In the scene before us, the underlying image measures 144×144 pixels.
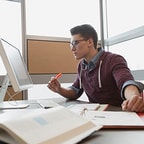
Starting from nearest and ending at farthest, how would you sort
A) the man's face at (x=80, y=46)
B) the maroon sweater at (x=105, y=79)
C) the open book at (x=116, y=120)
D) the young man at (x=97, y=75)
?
1. the open book at (x=116, y=120)
2. the young man at (x=97, y=75)
3. the maroon sweater at (x=105, y=79)
4. the man's face at (x=80, y=46)

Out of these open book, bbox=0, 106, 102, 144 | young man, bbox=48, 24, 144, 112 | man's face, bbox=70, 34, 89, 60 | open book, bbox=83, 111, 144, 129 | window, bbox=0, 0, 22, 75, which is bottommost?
open book, bbox=83, 111, 144, 129

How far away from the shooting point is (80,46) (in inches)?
70.1

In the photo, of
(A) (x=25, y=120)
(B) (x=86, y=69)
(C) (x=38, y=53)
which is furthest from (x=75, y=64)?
(A) (x=25, y=120)

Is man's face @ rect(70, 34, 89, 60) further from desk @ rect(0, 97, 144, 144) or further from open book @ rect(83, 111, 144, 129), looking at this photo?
desk @ rect(0, 97, 144, 144)

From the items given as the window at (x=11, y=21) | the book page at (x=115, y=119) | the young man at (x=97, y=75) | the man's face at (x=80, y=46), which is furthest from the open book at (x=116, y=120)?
the window at (x=11, y=21)

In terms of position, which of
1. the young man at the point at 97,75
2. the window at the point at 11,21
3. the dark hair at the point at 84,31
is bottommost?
the young man at the point at 97,75

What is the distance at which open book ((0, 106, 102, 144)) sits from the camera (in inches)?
17.5

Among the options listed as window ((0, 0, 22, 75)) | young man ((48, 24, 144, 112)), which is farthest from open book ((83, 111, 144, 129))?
window ((0, 0, 22, 75))

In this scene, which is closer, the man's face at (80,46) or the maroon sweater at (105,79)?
the maroon sweater at (105,79)

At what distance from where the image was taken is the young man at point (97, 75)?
1267 mm

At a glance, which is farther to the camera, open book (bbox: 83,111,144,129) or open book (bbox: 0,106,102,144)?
open book (bbox: 83,111,144,129)

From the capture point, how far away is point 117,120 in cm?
73

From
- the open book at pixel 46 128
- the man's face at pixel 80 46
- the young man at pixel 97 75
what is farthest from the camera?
the man's face at pixel 80 46

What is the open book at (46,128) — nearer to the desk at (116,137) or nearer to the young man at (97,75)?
the desk at (116,137)
